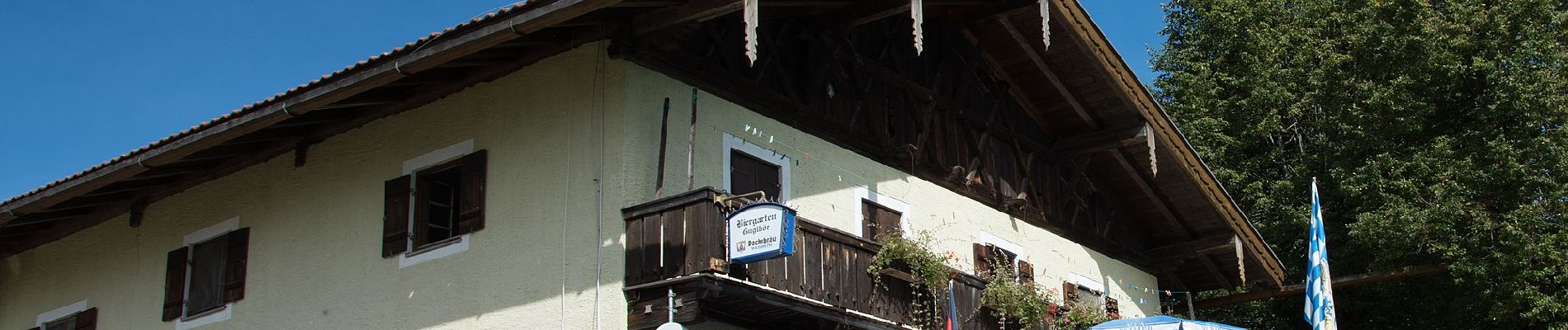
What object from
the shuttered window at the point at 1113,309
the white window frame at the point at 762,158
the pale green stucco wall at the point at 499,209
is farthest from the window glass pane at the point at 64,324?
the shuttered window at the point at 1113,309

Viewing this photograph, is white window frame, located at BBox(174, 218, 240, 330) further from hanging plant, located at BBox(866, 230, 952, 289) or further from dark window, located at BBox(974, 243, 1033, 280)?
dark window, located at BBox(974, 243, 1033, 280)

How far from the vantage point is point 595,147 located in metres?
14.6

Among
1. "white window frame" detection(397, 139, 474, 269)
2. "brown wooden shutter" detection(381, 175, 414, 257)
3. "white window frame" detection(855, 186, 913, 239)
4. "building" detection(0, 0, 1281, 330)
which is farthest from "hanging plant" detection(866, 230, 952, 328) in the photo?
"brown wooden shutter" detection(381, 175, 414, 257)

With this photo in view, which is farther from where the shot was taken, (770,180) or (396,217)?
(770,180)

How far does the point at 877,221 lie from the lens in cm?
1738

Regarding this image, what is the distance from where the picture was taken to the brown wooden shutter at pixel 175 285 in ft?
59.2

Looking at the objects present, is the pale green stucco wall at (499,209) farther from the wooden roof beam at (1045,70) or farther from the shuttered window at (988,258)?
the wooden roof beam at (1045,70)

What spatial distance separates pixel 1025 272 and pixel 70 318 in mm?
11019

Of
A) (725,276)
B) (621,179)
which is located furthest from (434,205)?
(725,276)

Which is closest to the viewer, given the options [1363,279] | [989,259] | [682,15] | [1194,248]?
[682,15]

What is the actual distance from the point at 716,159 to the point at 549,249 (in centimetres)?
180

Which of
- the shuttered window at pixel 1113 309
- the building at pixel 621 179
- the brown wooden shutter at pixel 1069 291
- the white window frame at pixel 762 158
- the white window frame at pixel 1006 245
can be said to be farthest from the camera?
the shuttered window at pixel 1113 309

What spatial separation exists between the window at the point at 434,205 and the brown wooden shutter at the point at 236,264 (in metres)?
2.33

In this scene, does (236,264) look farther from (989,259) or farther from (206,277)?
(989,259)
